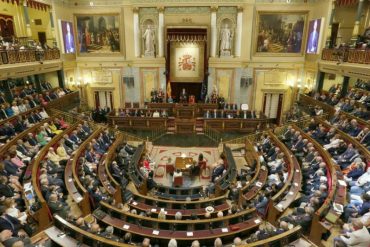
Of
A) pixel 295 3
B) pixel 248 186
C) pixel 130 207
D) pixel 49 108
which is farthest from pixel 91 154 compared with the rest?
pixel 295 3

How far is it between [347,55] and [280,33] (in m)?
5.21

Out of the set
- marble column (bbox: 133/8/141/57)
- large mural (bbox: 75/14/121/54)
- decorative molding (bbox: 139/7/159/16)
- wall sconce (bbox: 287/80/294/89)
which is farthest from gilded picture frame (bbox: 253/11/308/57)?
large mural (bbox: 75/14/121/54)

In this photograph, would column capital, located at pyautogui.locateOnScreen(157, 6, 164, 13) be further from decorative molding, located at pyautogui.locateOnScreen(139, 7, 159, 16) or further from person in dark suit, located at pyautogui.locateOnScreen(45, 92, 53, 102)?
person in dark suit, located at pyautogui.locateOnScreen(45, 92, 53, 102)

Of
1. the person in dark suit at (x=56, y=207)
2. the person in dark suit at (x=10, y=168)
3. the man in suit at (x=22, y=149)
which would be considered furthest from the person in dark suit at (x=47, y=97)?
Answer: the person in dark suit at (x=56, y=207)

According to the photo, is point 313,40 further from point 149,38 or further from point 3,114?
point 3,114

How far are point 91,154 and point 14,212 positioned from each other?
429 cm

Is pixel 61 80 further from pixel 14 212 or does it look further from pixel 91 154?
pixel 14 212

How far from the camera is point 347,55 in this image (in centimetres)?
1233

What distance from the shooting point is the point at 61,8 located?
16047mm

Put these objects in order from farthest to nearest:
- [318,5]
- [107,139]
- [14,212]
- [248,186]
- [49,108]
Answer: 1. [318,5]
2. [49,108]
3. [107,139]
4. [248,186]
5. [14,212]

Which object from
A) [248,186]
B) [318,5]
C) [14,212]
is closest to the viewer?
[14,212]

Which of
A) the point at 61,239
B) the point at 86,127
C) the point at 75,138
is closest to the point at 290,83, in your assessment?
the point at 86,127

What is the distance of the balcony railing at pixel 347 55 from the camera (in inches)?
440

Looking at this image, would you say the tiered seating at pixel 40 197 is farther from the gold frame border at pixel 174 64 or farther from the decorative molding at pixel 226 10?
the decorative molding at pixel 226 10
